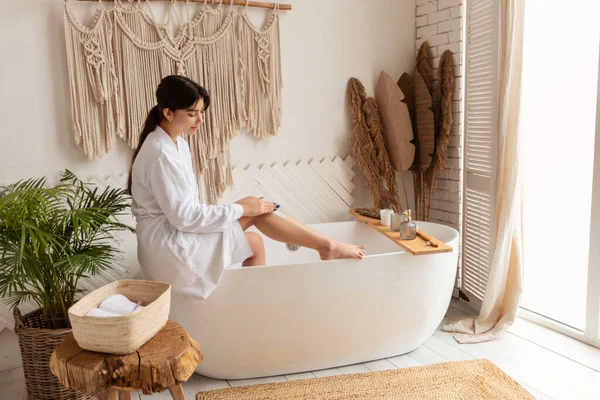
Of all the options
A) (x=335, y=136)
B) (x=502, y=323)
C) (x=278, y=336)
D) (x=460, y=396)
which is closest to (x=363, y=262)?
(x=278, y=336)

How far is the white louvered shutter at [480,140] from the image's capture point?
128 inches

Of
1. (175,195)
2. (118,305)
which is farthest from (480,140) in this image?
(118,305)

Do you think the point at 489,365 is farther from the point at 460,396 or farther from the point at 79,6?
the point at 79,6

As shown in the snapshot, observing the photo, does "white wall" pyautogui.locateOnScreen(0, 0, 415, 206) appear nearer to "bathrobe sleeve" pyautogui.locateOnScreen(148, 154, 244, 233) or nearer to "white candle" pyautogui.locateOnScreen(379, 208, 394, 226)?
"white candle" pyautogui.locateOnScreen(379, 208, 394, 226)

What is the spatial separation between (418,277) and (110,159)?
6.12 ft

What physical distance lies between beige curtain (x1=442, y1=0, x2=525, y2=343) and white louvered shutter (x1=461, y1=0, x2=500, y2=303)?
0.11m

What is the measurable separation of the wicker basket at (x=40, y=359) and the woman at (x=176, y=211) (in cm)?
49

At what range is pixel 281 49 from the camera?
366 cm

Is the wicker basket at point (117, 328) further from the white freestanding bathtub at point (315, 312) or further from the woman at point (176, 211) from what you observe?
the white freestanding bathtub at point (315, 312)

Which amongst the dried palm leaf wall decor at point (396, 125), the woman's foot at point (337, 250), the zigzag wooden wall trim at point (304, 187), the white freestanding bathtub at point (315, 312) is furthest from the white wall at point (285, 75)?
the white freestanding bathtub at point (315, 312)

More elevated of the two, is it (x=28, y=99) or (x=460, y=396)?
(x=28, y=99)

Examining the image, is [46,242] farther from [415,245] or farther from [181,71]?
[415,245]

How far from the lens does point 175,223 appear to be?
247 centimetres

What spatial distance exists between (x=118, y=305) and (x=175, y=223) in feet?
1.76
